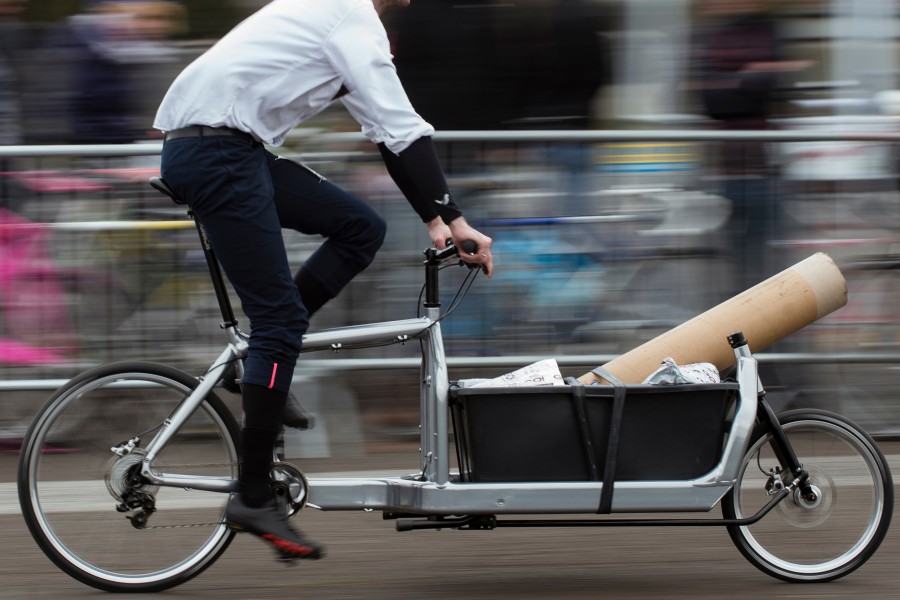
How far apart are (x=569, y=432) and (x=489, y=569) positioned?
0.71 meters

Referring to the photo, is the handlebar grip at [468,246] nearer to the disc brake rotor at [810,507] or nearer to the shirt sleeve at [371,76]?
the shirt sleeve at [371,76]

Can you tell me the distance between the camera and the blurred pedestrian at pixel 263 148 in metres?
3.76

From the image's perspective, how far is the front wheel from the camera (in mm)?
4238

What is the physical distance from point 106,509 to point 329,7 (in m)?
1.65

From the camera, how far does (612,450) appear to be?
13.1 feet

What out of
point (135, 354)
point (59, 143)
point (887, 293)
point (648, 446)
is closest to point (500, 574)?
point (648, 446)

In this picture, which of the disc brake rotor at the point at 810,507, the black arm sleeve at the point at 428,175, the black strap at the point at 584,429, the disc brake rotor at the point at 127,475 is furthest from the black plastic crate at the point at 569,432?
the disc brake rotor at the point at 127,475

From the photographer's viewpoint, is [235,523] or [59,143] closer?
[235,523]

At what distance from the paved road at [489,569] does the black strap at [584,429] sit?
1.44 ft

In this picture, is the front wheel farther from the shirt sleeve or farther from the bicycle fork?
the shirt sleeve

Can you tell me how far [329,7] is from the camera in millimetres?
3775

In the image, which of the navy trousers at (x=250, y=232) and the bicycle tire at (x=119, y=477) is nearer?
the navy trousers at (x=250, y=232)

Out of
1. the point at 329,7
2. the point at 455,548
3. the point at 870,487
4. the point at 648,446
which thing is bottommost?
the point at 455,548

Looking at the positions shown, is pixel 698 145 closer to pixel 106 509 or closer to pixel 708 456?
pixel 708 456
